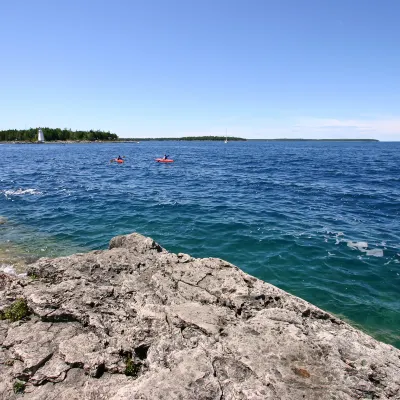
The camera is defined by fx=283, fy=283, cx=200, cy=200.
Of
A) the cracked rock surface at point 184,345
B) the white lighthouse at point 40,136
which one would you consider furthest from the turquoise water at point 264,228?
the white lighthouse at point 40,136

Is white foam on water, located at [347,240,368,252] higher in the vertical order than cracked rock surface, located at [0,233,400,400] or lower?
lower

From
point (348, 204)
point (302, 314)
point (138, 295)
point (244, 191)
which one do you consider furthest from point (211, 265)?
point (244, 191)

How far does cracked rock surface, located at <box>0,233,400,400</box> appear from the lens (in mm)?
4750

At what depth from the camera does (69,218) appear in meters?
21.8

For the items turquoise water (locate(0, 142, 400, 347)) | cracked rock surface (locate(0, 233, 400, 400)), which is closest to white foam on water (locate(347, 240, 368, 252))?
turquoise water (locate(0, 142, 400, 347))

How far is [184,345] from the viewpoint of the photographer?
5730 millimetres

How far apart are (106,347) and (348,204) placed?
989 inches

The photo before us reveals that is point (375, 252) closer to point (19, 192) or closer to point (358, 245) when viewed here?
point (358, 245)

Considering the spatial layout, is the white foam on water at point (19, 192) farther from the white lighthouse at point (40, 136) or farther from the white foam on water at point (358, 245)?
the white lighthouse at point (40, 136)

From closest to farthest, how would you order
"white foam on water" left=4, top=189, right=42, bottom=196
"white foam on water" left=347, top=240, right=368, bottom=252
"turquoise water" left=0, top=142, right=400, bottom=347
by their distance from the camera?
"turquoise water" left=0, top=142, right=400, bottom=347, "white foam on water" left=347, top=240, right=368, bottom=252, "white foam on water" left=4, top=189, right=42, bottom=196

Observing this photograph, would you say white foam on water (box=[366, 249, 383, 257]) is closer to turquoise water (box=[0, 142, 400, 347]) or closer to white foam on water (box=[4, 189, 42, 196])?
turquoise water (box=[0, 142, 400, 347])

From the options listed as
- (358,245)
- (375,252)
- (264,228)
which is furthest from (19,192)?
(375,252)

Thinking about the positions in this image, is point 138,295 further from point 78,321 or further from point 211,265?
point 211,265

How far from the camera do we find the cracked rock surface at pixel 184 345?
4.75 metres
